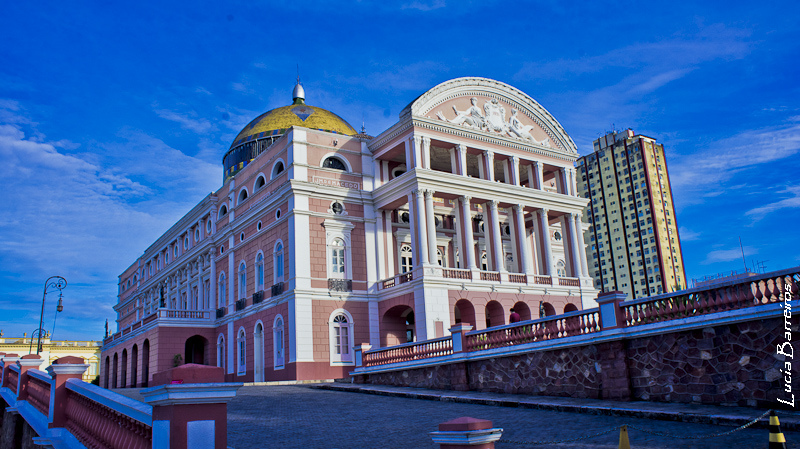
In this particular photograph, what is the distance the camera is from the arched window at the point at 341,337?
26.9 metres

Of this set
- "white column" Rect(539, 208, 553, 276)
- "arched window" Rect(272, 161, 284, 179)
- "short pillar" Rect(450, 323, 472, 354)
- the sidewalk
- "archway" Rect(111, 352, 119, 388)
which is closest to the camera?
the sidewalk

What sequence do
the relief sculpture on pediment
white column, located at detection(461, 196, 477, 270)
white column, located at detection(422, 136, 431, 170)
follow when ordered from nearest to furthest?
white column, located at detection(461, 196, 477, 270) < white column, located at detection(422, 136, 431, 170) < the relief sculpture on pediment

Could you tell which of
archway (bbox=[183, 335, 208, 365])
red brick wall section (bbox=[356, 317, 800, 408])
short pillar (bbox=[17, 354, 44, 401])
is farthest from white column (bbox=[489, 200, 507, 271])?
short pillar (bbox=[17, 354, 44, 401])

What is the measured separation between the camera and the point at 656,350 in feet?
43.0

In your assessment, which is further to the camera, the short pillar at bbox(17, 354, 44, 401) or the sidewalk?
the short pillar at bbox(17, 354, 44, 401)

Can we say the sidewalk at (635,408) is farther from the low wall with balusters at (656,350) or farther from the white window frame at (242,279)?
the white window frame at (242,279)

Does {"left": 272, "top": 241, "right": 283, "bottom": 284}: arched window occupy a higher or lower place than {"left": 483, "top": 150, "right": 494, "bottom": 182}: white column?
lower

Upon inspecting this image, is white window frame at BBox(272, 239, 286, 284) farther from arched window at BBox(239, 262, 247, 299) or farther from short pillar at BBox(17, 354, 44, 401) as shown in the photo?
short pillar at BBox(17, 354, 44, 401)

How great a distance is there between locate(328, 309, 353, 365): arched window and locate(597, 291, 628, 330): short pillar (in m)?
14.6

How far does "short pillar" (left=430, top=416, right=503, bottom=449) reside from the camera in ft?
14.5

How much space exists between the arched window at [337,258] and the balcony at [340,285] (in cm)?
30

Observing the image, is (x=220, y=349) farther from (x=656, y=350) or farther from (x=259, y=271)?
(x=656, y=350)

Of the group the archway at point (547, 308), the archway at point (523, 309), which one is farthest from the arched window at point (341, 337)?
the archway at point (547, 308)

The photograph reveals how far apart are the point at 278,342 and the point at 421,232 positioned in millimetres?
7614
